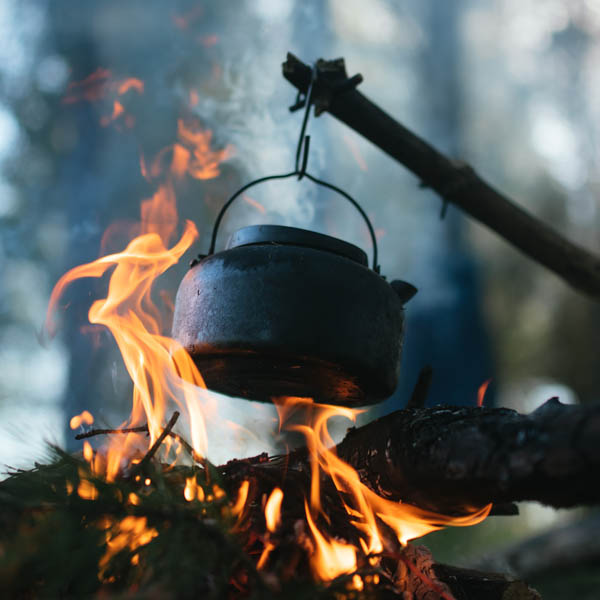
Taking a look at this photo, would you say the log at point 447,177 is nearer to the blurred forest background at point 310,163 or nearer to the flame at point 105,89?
the blurred forest background at point 310,163

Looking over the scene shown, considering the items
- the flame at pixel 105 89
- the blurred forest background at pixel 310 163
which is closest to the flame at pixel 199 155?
the blurred forest background at pixel 310 163

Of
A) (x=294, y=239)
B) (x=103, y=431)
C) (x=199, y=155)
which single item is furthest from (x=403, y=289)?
(x=199, y=155)

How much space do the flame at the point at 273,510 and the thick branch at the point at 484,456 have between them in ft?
1.32

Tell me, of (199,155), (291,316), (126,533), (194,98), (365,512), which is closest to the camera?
(126,533)

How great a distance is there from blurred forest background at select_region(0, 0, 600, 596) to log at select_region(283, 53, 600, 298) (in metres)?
1.54

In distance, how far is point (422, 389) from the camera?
6.72ft

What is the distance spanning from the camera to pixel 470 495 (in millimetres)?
1314

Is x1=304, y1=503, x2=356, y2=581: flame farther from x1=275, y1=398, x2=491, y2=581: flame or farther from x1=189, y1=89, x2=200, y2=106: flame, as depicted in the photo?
x1=189, y1=89, x2=200, y2=106: flame

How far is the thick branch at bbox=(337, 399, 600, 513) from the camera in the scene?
1.03m

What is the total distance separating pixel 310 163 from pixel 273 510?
15.9ft

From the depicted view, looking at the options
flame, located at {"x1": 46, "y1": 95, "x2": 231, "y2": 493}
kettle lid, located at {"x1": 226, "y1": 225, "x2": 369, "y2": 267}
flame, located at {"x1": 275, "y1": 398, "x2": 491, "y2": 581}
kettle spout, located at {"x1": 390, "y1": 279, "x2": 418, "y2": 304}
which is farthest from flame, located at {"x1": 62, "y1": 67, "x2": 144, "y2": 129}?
flame, located at {"x1": 275, "y1": 398, "x2": 491, "y2": 581}

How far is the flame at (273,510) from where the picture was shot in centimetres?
129

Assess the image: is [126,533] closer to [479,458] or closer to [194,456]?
[194,456]

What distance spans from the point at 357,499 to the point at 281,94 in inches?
190
